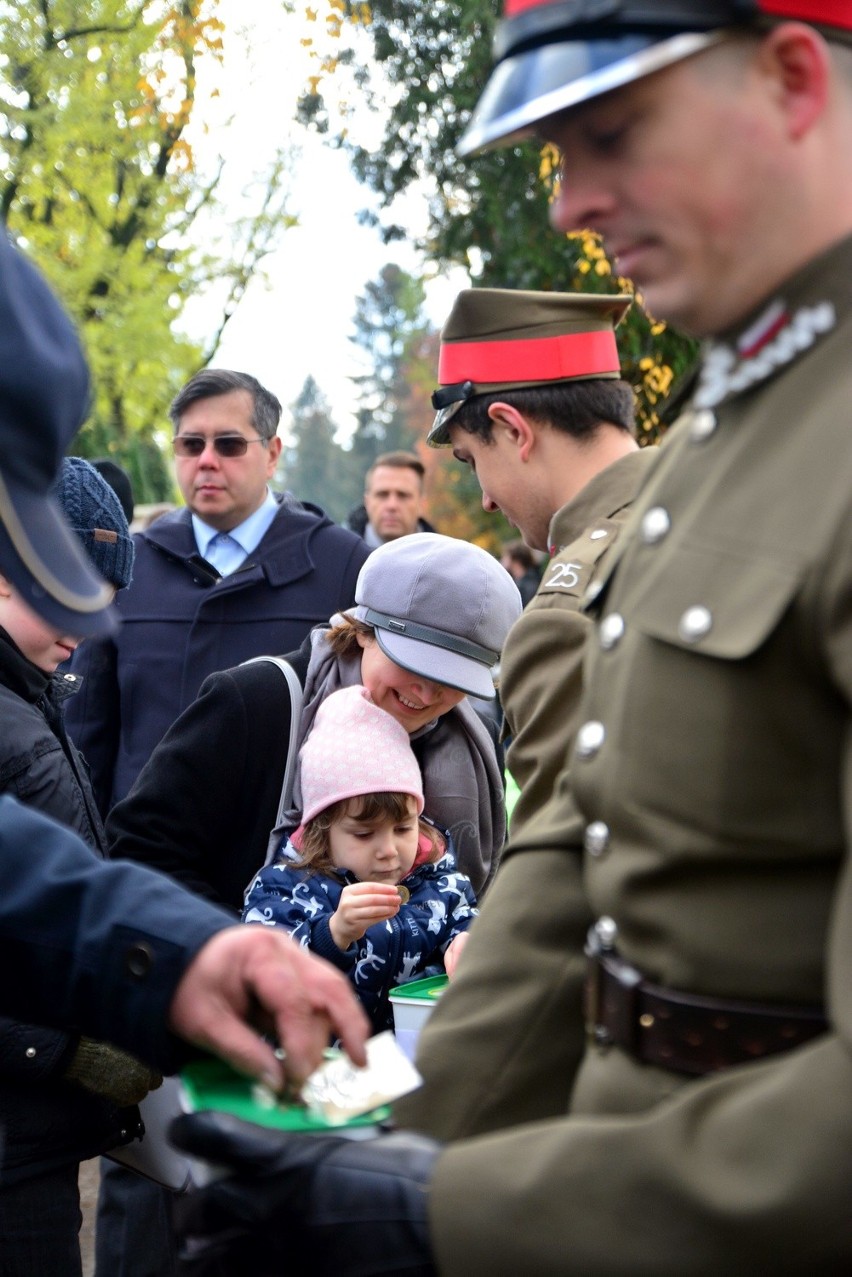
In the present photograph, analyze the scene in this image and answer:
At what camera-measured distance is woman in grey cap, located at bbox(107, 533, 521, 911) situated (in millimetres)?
3225

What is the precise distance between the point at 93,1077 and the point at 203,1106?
1393 mm

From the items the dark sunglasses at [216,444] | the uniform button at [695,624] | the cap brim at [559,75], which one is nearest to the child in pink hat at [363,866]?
the uniform button at [695,624]

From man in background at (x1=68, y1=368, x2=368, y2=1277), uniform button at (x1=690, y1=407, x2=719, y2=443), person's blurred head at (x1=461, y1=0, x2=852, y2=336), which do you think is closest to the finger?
uniform button at (x1=690, y1=407, x2=719, y2=443)

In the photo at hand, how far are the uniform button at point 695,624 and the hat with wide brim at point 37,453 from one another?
61cm

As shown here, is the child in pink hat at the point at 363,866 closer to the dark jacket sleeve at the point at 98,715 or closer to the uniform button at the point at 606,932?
the uniform button at the point at 606,932

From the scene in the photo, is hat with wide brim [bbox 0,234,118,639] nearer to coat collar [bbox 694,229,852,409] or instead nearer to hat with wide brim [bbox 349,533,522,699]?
coat collar [bbox 694,229,852,409]

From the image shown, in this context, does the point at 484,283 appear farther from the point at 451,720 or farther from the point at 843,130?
the point at 843,130

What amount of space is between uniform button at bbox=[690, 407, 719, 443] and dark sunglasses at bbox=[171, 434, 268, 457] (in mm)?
3687

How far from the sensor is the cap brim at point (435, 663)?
10.4 feet

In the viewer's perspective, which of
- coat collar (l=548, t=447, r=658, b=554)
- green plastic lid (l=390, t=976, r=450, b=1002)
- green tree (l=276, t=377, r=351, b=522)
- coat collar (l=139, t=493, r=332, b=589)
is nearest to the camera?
green plastic lid (l=390, t=976, r=450, b=1002)

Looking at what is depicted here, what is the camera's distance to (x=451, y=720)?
345 centimetres

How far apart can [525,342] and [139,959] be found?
1.76m

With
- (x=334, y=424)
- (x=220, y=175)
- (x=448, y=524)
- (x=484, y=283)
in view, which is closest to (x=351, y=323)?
(x=334, y=424)

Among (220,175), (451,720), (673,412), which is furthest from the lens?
(220,175)
